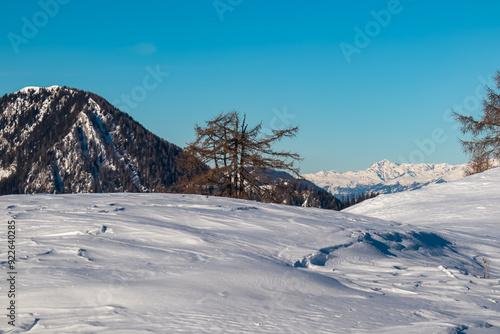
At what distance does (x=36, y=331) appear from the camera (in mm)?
3305

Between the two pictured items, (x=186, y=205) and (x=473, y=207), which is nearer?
(x=186, y=205)

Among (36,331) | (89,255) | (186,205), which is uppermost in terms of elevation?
(186,205)

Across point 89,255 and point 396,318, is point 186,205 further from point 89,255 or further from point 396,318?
point 396,318

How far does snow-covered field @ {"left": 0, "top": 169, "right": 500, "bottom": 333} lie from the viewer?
12.1 feet

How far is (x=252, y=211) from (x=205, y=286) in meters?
3.79

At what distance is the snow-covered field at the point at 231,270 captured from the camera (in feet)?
12.1

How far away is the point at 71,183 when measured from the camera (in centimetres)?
18850

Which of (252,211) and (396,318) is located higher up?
(252,211)

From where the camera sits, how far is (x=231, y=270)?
4.81 m

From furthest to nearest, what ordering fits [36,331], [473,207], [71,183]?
[71,183] → [473,207] → [36,331]

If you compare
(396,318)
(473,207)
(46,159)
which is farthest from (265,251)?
(46,159)

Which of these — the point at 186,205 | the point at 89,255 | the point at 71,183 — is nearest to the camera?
the point at 89,255

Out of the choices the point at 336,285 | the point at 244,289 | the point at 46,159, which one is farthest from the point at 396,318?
the point at 46,159

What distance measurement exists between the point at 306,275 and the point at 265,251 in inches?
35.9
